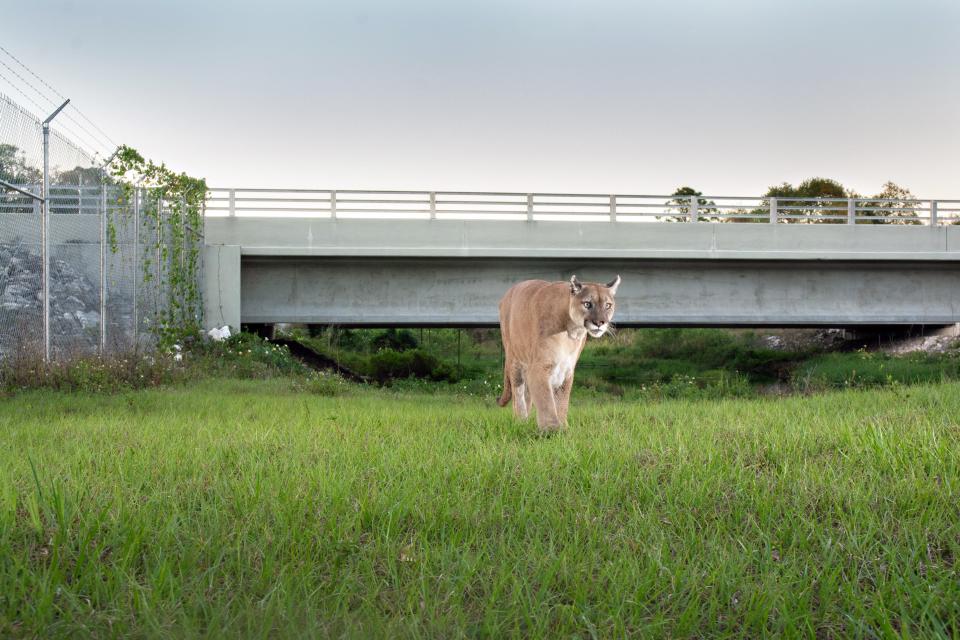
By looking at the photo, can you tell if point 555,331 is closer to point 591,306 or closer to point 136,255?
point 591,306

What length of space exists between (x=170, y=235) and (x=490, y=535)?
15.9 metres

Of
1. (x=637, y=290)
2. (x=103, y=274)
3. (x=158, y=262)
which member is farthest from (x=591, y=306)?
(x=637, y=290)

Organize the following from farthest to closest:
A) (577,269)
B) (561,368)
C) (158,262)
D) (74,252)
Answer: (577,269)
(158,262)
(74,252)
(561,368)

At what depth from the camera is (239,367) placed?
16469 mm


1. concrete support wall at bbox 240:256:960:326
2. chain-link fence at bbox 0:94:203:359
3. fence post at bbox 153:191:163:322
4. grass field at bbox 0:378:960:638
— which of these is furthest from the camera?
concrete support wall at bbox 240:256:960:326

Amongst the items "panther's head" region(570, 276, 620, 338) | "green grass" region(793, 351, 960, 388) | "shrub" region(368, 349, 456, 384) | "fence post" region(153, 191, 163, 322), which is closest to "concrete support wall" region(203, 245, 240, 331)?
"fence post" region(153, 191, 163, 322)

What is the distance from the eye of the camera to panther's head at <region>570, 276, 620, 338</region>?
270 inches

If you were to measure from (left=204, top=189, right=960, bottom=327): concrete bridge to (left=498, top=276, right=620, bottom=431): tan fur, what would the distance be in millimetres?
12952

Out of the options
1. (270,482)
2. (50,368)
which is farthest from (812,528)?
(50,368)

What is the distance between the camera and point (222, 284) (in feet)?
66.3

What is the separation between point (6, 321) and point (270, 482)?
8246 mm

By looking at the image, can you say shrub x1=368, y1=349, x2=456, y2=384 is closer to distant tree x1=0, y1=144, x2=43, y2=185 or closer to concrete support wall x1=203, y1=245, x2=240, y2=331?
concrete support wall x1=203, y1=245, x2=240, y2=331

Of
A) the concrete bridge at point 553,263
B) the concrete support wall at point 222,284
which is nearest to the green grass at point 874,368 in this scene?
the concrete bridge at point 553,263

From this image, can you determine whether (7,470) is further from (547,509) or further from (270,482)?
(547,509)
